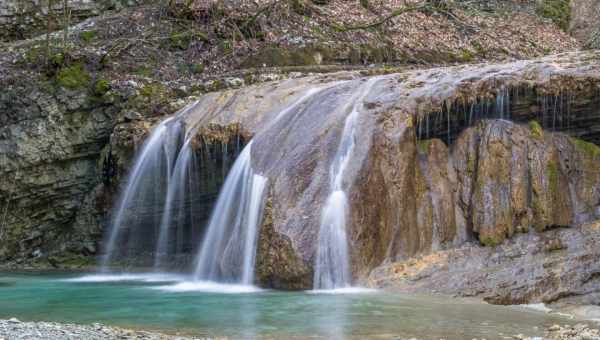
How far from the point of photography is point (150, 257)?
550 inches

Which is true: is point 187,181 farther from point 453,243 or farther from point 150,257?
point 453,243

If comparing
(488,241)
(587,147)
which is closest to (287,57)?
(587,147)

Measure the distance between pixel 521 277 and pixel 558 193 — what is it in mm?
1841

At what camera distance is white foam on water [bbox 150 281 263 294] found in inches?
409

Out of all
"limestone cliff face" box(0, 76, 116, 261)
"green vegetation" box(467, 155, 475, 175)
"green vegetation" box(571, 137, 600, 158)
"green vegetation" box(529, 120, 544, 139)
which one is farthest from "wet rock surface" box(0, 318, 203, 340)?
"limestone cliff face" box(0, 76, 116, 261)

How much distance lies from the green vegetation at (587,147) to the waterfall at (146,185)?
616 centimetres

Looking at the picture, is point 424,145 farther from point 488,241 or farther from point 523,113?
point 488,241

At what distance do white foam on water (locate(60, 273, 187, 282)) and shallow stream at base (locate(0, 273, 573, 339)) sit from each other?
1262mm

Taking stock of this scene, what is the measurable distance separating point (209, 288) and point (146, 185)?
336 centimetres

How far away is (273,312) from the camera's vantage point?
8570 mm

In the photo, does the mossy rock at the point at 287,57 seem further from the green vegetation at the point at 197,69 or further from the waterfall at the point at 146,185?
the waterfall at the point at 146,185

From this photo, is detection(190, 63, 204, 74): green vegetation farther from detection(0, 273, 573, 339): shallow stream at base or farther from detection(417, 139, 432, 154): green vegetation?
detection(417, 139, 432, 154): green vegetation

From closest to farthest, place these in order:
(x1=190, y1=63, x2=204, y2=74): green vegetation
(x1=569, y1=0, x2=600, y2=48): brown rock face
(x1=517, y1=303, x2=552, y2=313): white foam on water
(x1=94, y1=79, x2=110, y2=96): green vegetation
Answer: (x1=517, y1=303, x2=552, y2=313): white foam on water
(x1=94, y1=79, x2=110, y2=96): green vegetation
(x1=190, y1=63, x2=204, y2=74): green vegetation
(x1=569, y1=0, x2=600, y2=48): brown rock face

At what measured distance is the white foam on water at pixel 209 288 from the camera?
10392 mm
